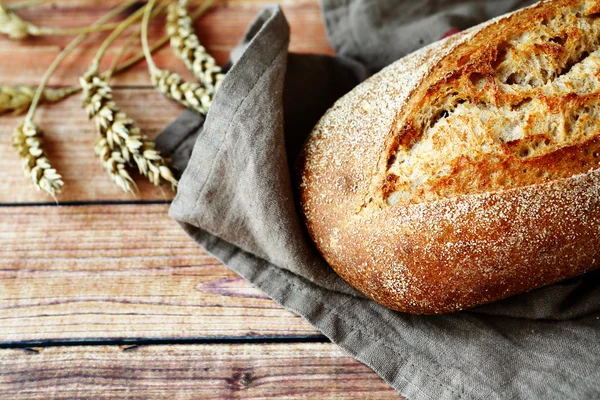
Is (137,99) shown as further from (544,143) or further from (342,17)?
(544,143)

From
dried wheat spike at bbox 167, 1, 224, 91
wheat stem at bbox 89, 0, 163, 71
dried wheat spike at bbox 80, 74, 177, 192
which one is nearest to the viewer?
dried wheat spike at bbox 80, 74, 177, 192

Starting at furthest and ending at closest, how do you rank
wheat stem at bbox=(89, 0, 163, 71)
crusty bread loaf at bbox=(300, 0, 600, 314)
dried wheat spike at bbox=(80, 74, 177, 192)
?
wheat stem at bbox=(89, 0, 163, 71) < dried wheat spike at bbox=(80, 74, 177, 192) < crusty bread loaf at bbox=(300, 0, 600, 314)

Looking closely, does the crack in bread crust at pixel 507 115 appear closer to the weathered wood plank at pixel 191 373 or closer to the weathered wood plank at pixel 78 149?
the weathered wood plank at pixel 191 373

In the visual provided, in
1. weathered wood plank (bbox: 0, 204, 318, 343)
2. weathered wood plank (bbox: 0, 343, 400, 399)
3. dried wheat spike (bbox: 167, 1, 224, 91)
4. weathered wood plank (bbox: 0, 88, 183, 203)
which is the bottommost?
weathered wood plank (bbox: 0, 343, 400, 399)

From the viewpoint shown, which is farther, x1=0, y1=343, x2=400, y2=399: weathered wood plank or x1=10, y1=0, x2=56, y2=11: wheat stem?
x1=10, y1=0, x2=56, y2=11: wheat stem

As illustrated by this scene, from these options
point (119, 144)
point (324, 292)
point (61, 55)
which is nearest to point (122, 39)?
point (61, 55)

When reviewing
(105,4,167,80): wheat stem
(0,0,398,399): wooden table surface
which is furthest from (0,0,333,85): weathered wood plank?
(0,0,398,399): wooden table surface

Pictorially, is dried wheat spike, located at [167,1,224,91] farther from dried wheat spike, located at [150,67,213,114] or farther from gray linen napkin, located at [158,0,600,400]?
gray linen napkin, located at [158,0,600,400]
